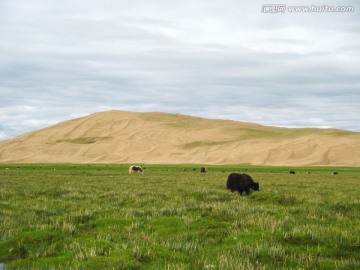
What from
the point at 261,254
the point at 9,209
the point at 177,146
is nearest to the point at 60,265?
the point at 261,254

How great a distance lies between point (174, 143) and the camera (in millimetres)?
137375

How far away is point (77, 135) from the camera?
150 metres

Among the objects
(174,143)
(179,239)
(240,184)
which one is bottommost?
(179,239)

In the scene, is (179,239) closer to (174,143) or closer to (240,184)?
(240,184)

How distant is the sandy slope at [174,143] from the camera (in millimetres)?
109875

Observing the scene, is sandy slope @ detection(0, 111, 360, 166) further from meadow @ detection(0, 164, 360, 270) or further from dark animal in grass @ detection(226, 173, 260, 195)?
meadow @ detection(0, 164, 360, 270)

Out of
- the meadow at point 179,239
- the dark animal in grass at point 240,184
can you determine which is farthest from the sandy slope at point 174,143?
Result: the meadow at point 179,239

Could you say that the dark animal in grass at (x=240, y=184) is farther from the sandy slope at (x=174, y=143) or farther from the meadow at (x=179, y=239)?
the sandy slope at (x=174, y=143)

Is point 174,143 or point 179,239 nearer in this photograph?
point 179,239

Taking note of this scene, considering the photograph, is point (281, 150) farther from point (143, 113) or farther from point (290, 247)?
point (290, 247)

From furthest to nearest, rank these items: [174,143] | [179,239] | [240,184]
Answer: [174,143]
[240,184]
[179,239]

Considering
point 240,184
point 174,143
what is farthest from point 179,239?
point 174,143

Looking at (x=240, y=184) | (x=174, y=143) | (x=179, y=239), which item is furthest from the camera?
(x=174, y=143)

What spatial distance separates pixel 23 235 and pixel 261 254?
5.78 meters
